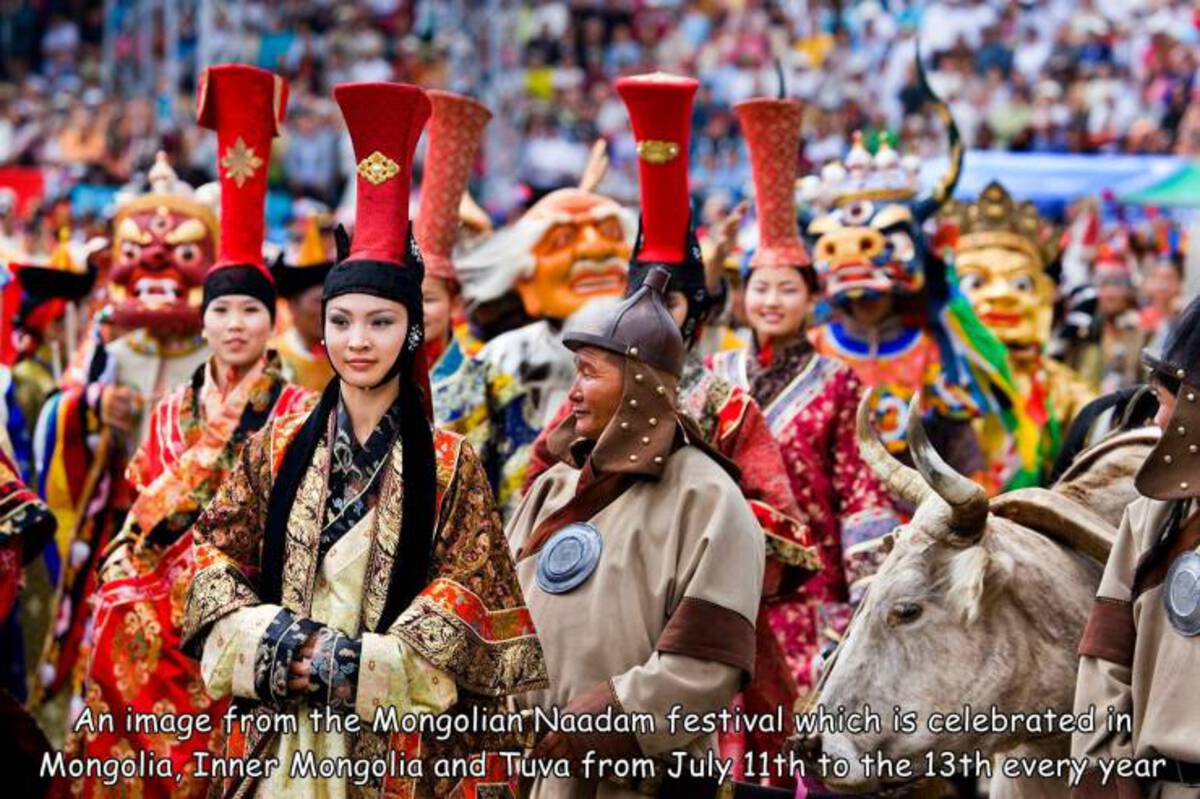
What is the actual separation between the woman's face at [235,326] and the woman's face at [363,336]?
5.80 feet

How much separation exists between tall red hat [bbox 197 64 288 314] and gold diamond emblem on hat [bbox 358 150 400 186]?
1365 millimetres

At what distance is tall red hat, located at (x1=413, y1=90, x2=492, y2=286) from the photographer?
8.41 meters

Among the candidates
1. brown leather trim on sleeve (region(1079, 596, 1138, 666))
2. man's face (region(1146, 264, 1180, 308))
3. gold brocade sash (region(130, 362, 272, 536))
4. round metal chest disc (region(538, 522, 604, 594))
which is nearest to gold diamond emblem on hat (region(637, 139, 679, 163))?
gold brocade sash (region(130, 362, 272, 536))

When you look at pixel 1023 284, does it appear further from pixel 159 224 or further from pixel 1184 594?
pixel 1184 594

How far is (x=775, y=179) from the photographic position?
8.00 metres

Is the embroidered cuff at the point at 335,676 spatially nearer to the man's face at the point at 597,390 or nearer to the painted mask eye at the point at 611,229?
Result: the man's face at the point at 597,390

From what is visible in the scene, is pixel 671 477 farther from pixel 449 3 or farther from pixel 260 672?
pixel 449 3

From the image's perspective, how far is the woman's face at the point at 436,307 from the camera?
8344mm

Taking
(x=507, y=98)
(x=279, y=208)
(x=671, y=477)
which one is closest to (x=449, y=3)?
(x=507, y=98)

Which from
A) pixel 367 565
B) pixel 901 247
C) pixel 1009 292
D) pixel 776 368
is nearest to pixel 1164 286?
pixel 1009 292

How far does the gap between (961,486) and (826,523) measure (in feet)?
7.81

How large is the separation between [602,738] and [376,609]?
2.14ft

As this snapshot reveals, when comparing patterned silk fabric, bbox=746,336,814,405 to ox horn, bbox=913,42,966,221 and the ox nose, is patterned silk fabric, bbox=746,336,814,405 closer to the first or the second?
the ox nose

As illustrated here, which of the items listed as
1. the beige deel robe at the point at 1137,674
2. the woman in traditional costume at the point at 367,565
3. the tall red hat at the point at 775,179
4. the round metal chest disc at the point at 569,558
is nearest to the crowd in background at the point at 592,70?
the tall red hat at the point at 775,179
